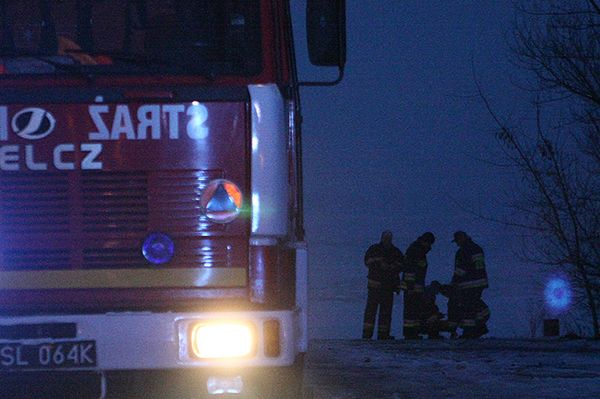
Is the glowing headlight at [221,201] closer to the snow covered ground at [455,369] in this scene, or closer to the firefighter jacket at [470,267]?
the snow covered ground at [455,369]

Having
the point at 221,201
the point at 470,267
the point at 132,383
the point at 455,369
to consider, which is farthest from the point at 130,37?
the point at 470,267

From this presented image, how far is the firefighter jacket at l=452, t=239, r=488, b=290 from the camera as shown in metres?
17.3

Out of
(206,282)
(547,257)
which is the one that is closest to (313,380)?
(206,282)

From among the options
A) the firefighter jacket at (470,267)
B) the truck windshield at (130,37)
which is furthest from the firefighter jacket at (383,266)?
the truck windshield at (130,37)

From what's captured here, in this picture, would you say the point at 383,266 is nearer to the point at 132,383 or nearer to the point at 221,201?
the point at 221,201

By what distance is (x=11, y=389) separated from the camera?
5230 mm

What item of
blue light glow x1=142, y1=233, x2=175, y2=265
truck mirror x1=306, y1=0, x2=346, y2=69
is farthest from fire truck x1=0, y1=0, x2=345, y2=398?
truck mirror x1=306, y1=0, x2=346, y2=69

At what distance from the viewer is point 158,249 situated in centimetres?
534

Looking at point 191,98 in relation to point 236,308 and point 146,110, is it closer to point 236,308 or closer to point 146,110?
point 146,110

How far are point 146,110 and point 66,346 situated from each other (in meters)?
1.12

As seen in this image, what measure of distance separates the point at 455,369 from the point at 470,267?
6297 mm

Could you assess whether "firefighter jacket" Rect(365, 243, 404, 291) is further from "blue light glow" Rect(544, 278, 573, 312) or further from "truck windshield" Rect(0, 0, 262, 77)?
"truck windshield" Rect(0, 0, 262, 77)

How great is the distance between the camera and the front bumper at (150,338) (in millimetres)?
5062

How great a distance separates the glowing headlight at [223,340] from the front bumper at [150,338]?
0.08ft
